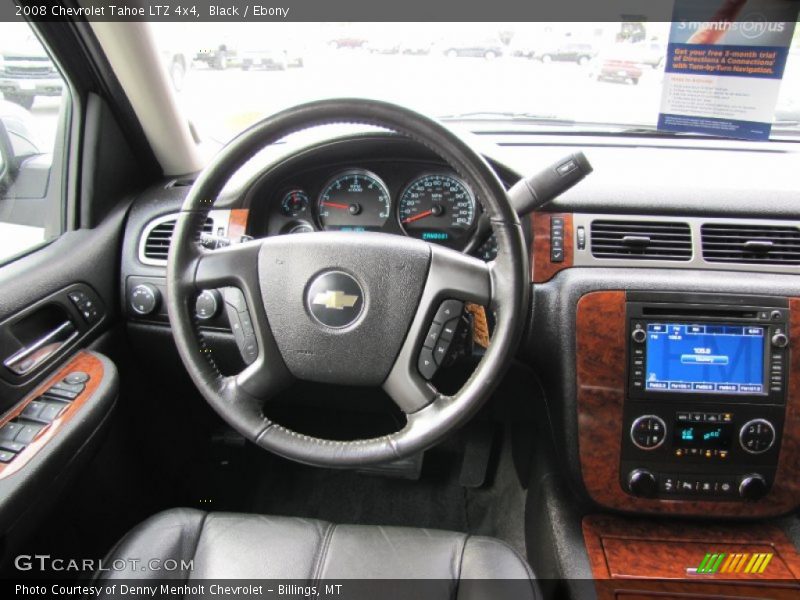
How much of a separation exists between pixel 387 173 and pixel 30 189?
95cm

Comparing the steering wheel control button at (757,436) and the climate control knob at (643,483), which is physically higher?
the steering wheel control button at (757,436)

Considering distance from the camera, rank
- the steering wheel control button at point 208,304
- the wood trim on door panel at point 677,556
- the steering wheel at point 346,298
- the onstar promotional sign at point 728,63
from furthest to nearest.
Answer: the steering wheel control button at point 208,304
the wood trim on door panel at point 677,556
the onstar promotional sign at point 728,63
the steering wheel at point 346,298

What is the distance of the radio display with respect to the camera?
148cm

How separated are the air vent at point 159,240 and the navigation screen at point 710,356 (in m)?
1.28

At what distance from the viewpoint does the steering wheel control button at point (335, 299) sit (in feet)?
3.97

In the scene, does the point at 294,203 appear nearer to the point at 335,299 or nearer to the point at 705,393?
the point at 335,299

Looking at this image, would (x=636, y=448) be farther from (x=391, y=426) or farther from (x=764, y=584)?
(x=391, y=426)

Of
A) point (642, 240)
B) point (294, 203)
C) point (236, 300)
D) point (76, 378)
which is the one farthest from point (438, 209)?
point (76, 378)

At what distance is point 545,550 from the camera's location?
1.67 m

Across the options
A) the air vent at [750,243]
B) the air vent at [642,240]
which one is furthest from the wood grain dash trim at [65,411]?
the air vent at [750,243]

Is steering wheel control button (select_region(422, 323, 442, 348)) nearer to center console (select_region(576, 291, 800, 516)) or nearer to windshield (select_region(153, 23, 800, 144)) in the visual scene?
center console (select_region(576, 291, 800, 516))

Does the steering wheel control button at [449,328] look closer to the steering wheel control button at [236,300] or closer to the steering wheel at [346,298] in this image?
the steering wheel at [346,298]

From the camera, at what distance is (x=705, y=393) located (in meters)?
1.47

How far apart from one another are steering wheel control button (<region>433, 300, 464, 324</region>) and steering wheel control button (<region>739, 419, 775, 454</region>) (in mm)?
813
